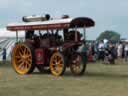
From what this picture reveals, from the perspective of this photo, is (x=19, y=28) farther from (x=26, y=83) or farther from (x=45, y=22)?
(x=26, y=83)

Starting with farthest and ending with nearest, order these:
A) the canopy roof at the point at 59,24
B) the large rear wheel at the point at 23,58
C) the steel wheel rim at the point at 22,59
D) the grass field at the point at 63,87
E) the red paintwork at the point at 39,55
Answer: the steel wheel rim at the point at 22,59
the large rear wheel at the point at 23,58
the red paintwork at the point at 39,55
the canopy roof at the point at 59,24
the grass field at the point at 63,87

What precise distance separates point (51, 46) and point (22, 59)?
→ 1.47 metres

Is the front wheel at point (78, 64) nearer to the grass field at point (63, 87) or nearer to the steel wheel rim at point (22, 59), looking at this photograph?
the grass field at point (63, 87)

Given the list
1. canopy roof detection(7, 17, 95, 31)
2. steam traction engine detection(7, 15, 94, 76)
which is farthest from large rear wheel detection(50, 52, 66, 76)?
canopy roof detection(7, 17, 95, 31)

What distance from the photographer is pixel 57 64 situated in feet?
60.0

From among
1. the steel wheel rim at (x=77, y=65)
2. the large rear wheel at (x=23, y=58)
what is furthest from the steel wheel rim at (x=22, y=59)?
the steel wheel rim at (x=77, y=65)

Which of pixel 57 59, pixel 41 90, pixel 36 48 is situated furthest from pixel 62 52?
pixel 41 90

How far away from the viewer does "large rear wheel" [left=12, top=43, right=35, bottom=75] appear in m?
19.3

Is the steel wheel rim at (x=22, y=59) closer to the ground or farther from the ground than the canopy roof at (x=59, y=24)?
closer to the ground

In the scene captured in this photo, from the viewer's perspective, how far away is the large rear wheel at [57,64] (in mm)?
17981

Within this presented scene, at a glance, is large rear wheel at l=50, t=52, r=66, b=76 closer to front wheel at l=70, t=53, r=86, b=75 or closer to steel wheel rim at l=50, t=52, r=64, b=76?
steel wheel rim at l=50, t=52, r=64, b=76

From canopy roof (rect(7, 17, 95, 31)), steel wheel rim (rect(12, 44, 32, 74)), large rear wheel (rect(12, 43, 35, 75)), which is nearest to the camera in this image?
canopy roof (rect(7, 17, 95, 31))

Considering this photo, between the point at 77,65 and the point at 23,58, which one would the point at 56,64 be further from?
the point at 23,58

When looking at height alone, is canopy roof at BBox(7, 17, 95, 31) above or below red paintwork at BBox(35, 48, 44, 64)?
above
